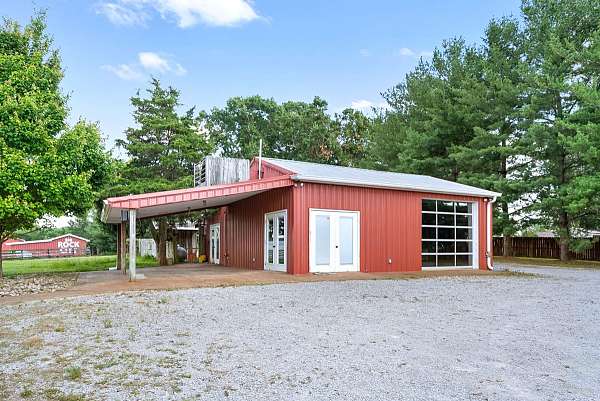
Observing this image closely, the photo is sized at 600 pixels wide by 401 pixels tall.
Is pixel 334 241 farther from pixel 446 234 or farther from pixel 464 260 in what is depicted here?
pixel 464 260

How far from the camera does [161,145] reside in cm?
2117

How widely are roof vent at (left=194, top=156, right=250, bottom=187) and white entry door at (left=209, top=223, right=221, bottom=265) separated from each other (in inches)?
98.8

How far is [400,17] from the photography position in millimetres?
17484

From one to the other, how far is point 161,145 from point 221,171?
228 inches

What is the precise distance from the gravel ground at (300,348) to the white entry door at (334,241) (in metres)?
4.37

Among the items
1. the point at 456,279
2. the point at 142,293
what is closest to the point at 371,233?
the point at 456,279

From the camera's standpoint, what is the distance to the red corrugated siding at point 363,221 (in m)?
12.2

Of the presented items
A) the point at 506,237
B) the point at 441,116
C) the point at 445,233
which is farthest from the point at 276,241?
the point at 506,237

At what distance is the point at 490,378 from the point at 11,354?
14.5ft

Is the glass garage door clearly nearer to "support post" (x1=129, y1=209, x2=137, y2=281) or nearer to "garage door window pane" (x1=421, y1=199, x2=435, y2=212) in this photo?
"garage door window pane" (x1=421, y1=199, x2=435, y2=212)

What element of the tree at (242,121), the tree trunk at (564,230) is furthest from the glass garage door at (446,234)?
A: the tree at (242,121)

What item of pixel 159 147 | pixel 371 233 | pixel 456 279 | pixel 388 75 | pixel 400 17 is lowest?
→ pixel 456 279

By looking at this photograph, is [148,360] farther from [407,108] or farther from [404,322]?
[407,108]

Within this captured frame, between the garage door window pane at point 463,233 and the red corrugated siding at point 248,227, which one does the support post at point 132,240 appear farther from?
the garage door window pane at point 463,233
